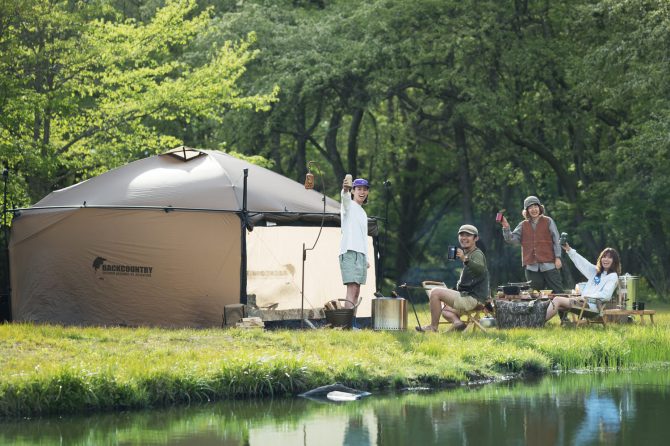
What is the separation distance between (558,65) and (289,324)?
11.6 meters

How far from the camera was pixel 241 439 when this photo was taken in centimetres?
771

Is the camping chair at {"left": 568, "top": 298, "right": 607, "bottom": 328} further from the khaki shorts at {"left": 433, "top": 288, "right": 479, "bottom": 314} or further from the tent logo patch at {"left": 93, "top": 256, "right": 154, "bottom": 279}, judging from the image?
the tent logo patch at {"left": 93, "top": 256, "right": 154, "bottom": 279}

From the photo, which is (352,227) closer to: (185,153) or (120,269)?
(120,269)

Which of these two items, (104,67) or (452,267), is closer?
(104,67)

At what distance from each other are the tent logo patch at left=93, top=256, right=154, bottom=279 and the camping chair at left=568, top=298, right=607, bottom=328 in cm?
480

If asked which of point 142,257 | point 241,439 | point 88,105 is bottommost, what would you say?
point 241,439

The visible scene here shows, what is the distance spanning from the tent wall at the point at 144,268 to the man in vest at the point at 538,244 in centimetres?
333

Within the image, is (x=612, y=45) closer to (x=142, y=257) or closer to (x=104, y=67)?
(x=104, y=67)

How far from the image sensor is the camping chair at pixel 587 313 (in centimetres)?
1361

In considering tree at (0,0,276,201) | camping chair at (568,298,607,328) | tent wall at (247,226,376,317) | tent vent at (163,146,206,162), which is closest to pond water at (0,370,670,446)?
camping chair at (568,298,607,328)

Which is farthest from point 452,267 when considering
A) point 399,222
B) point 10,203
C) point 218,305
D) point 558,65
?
point 218,305

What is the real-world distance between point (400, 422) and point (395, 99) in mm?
24164

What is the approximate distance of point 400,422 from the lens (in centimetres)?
827

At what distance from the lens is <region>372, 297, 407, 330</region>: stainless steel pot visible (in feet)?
41.5
